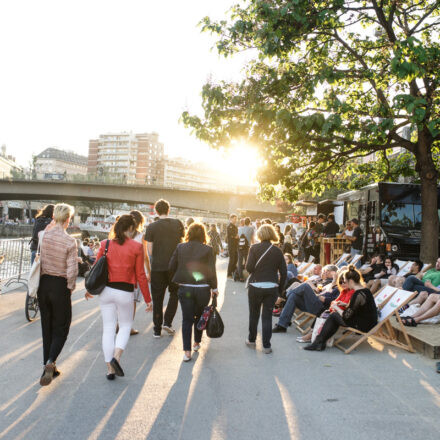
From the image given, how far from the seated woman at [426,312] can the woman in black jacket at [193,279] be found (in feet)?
12.6

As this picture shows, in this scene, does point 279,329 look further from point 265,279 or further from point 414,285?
point 414,285

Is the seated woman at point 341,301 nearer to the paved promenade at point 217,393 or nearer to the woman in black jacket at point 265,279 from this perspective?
the paved promenade at point 217,393

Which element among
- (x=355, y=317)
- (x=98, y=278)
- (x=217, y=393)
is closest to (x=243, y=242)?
(x=355, y=317)

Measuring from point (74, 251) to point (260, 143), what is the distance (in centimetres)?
741

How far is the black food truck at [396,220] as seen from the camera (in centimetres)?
1455

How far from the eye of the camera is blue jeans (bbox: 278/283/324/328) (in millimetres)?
7875

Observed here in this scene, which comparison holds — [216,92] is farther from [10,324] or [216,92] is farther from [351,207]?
[351,207]

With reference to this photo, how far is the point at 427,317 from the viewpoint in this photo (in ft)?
25.8

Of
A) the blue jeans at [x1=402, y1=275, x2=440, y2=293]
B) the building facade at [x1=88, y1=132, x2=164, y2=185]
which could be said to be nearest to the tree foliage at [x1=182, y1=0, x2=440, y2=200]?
the blue jeans at [x1=402, y1=275, x2=440, y2=293]

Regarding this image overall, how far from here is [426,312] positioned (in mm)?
7918

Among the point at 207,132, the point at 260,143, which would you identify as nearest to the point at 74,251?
the point at 260,143

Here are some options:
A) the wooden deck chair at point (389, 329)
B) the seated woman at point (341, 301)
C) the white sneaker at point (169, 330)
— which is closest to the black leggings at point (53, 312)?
the white sneaker at point (169, 330)

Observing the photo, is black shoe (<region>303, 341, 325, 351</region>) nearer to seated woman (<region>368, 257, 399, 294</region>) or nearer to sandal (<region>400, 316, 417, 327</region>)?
sandal (<region>400, 316, 417, 327</region>)

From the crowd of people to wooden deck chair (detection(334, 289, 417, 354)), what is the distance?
0.16 metres
